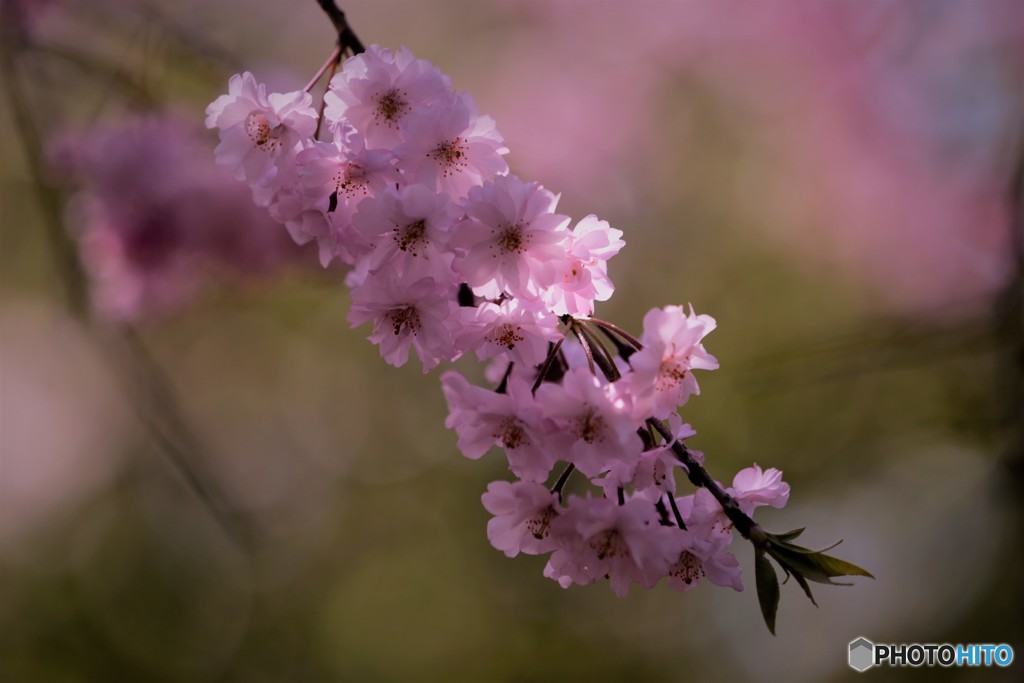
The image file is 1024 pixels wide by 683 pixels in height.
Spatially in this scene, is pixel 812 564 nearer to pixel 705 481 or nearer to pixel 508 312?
pixel 705 481

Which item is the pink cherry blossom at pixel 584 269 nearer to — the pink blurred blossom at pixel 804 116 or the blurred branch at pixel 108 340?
the blurred branch at pixel 108 340

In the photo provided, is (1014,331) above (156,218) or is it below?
below

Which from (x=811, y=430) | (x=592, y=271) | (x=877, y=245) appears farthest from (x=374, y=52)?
(x=877, y=245)

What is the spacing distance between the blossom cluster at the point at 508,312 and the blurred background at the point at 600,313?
1.56 m

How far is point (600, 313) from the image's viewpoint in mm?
3285

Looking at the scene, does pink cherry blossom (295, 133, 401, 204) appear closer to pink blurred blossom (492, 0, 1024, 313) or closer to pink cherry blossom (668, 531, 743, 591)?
pink cherry blossom (668, 531, 743, 591)

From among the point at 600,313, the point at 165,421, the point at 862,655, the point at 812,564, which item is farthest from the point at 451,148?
the point at 600,313

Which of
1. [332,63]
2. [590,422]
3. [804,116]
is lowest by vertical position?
[590,422]

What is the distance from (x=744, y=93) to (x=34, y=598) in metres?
4.64

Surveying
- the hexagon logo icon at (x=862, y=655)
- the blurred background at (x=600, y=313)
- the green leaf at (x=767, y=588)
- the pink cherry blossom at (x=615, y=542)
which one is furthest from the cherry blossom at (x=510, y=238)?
the blurred background at (x=600, y=313)

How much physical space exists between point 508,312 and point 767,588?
346mm

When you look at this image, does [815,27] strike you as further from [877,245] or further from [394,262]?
[394,262]

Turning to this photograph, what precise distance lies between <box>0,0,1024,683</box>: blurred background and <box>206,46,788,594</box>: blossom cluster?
5.12 ft

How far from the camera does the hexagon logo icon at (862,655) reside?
62.1 inches
